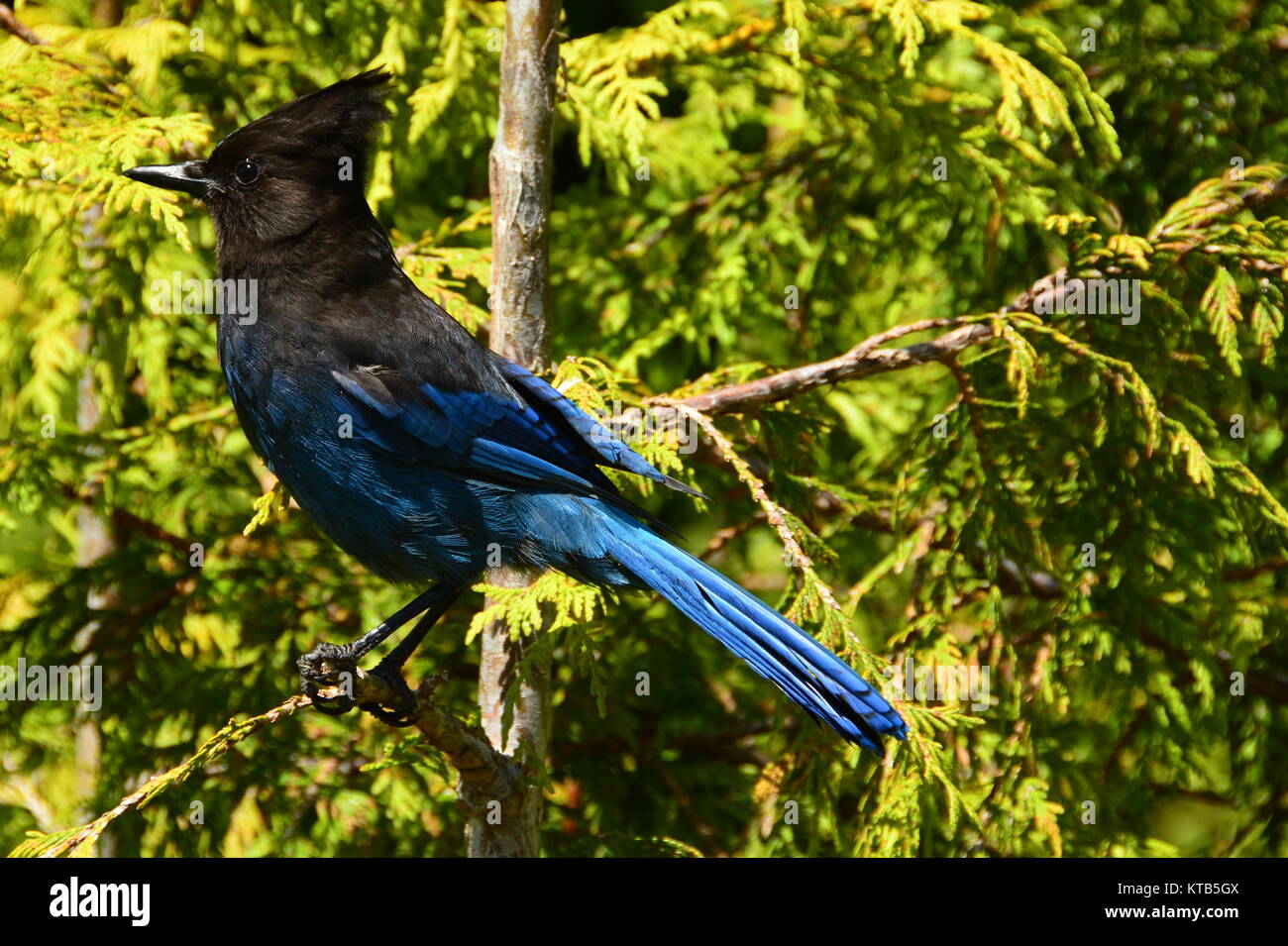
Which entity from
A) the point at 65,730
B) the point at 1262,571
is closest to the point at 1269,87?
the point at 1262,571

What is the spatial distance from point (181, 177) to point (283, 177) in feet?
0.83

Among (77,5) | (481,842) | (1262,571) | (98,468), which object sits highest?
(77,5)

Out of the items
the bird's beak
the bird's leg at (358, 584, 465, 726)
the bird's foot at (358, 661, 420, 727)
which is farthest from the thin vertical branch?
the bird's beak

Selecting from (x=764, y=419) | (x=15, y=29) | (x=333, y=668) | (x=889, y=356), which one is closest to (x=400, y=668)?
(x=333, y=668)

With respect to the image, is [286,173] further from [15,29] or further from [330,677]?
[330,677]

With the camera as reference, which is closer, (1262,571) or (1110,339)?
(1110,339)

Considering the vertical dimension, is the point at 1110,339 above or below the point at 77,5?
below

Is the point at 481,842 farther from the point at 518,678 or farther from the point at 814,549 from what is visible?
the point at 814,549

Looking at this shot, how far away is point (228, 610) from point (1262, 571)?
3138mm

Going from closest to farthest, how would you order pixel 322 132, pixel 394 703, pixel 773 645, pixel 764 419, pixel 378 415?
pixel 773 645
pixel 394 703
pixel 378 415
pixel 322 132
pixel 764 419

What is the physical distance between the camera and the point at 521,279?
3.52m

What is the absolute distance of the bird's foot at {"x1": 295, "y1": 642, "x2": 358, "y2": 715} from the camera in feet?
9.82

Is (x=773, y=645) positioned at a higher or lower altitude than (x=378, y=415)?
lower

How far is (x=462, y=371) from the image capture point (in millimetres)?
3324
